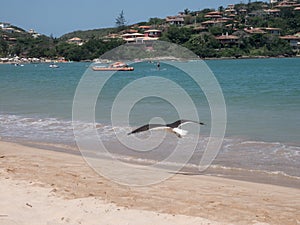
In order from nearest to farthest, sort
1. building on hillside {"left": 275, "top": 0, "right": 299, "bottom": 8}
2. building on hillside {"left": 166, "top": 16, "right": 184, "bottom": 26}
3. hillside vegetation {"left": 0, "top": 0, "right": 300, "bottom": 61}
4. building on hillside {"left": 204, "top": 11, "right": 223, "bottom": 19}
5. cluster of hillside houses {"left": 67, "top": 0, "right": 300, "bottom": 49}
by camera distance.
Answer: hillside vegetation {"left": 0, "top": 0, "right": 300, "bottom": 61}
cluster of hillside houses {"left": 67, "top": 0, "right": 300, "bottom": 49}
building on hillside {"left": 166, "top": 16, "right": 184, "bottom": 26}
building on hillside {"left": 204, "top": 11, "right": 223, "bottom": 19}
building on hillside {"left": 275, "top": 0, "right": 299, "bottom": 8}

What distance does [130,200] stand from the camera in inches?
308

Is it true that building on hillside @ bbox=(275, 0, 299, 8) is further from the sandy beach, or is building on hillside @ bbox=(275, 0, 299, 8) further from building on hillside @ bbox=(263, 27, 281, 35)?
the sandy beach

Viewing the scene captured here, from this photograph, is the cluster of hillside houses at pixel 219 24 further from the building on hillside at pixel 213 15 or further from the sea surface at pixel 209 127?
the sea surface at pixel 209 127

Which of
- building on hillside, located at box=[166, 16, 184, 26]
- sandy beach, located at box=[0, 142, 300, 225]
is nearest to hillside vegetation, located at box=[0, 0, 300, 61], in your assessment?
building on hillside, located at box=[166, 16, 184, 26]

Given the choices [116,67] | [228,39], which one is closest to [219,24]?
[228,39]

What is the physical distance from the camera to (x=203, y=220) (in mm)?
6727

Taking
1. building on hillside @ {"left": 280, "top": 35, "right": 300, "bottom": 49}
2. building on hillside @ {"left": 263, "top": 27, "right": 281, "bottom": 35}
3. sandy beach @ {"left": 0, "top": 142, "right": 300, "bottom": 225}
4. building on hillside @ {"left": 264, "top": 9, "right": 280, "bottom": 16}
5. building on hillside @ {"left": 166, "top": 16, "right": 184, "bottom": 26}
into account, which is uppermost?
building on hillside @ {"left": 264, "top": 9, "right": 280, "bottom": 16}

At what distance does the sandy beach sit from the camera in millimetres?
6785

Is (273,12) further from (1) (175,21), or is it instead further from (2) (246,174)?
(2) (246,174)

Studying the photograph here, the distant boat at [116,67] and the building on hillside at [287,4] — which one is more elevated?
the building on hillside at [287,4]

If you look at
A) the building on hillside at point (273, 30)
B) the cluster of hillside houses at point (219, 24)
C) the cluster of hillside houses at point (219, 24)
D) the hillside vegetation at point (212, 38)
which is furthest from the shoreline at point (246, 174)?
the building on hillside at point (273, 30)

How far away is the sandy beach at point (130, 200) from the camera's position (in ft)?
22.3

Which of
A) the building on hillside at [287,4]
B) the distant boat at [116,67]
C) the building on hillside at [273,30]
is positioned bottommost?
the distant boat at [116,67]

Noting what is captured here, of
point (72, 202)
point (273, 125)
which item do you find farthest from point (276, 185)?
point (273, 125)
